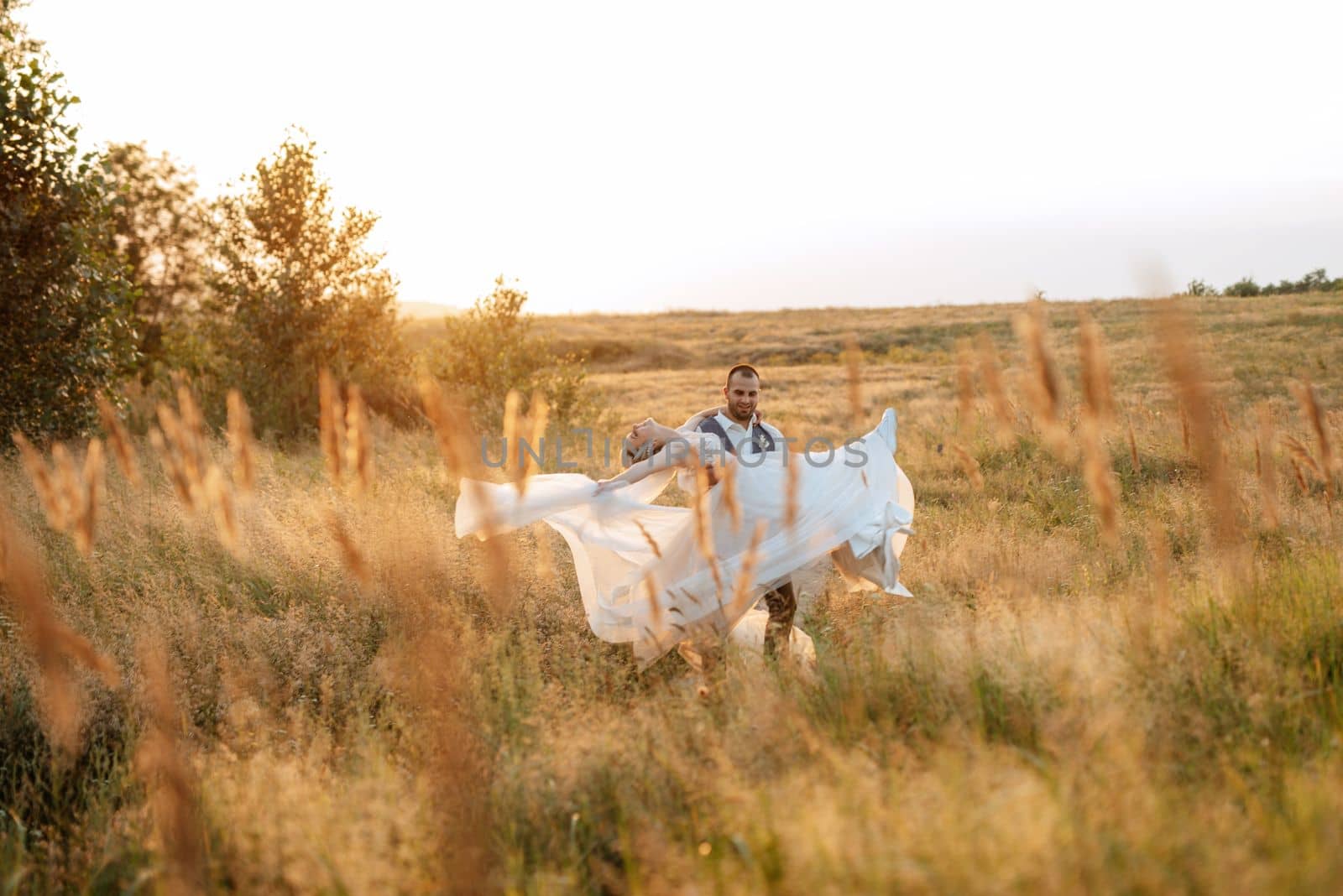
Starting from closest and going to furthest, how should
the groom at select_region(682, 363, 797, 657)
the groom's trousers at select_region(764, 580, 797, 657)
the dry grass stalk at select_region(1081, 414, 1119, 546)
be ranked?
the dry grass stalk at select_region(1081, 414, 1119, 546) < the groom's trousers at select_region(764, 580, 797, 657) < the groom at select_region(682, 363, 797, 657)

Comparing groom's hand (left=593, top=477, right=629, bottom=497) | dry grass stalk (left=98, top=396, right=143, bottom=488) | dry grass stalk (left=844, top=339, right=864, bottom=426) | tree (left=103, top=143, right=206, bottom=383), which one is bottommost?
groom's hand (left=593, top=477, right=629, bottom=497)

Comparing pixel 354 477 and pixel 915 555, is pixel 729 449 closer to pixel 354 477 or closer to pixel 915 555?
pixel 915 555

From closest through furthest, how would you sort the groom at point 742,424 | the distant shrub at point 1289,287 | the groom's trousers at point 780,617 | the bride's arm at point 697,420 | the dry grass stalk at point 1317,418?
1. the dry grass stalk at point 1317,418
2. the groom's trousers at point 780,617
3. the groom at point 742,424
4. the bride's arm at point 697,420
5. the distant shrub at point 1289,287

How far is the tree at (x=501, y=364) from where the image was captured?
629 inches

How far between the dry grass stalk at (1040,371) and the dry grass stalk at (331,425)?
7.18 ft

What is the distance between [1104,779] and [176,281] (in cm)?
2289

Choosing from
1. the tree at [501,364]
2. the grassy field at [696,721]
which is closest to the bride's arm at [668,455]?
the grassy field at [696,721]

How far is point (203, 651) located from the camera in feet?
18.4

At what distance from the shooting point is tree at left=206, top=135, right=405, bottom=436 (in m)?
15.0

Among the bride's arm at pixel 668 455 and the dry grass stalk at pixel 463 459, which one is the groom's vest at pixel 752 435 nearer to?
the bride's arm at pixel 668 455

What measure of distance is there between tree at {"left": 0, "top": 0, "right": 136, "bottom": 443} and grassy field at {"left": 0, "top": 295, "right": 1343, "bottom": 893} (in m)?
3.89

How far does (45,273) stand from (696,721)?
1074 cm

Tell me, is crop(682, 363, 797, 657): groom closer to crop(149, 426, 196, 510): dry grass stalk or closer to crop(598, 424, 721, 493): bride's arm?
crop(598, 424, 721, 493): bride's arm

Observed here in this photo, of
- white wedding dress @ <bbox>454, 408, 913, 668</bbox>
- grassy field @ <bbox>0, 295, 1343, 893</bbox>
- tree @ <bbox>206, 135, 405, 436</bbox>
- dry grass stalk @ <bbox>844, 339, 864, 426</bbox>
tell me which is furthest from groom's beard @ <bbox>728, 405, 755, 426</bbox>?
tree @ <bbox>206, 135, 405, 436</bbox>
